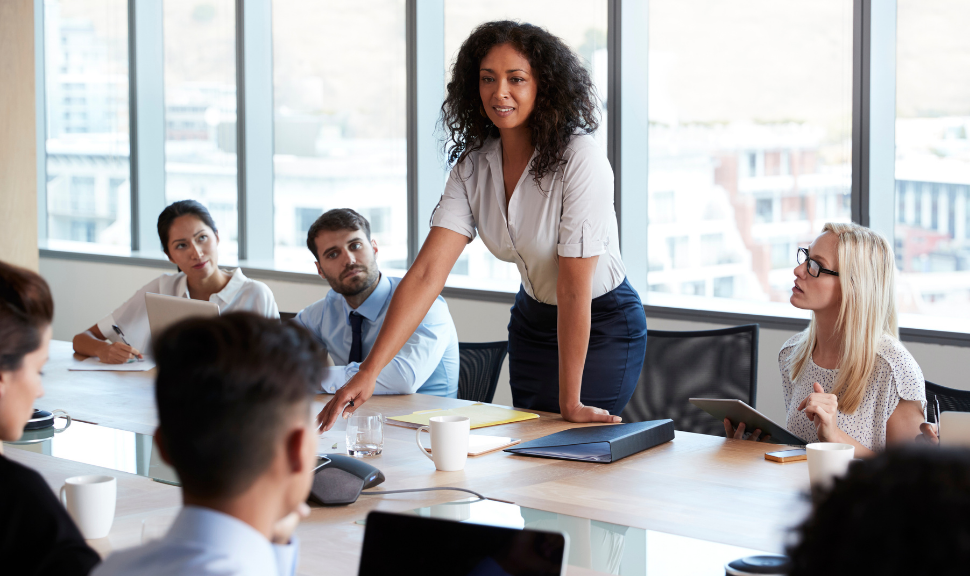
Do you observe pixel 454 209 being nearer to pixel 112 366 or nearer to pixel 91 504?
pixel 91 504

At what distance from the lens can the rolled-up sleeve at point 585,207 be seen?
223cm

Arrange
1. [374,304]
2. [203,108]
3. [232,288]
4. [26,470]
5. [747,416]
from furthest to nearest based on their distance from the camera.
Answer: [203,108]
[232,288]
[374,304]
[747,416]
[26,470]

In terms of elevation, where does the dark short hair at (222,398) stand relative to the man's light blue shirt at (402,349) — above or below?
above

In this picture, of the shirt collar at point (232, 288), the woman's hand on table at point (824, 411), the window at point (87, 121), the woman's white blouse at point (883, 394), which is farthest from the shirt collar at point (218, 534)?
the window at point (87, 121)

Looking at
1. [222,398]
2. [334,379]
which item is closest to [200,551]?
[222,398]

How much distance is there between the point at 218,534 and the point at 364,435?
1.12 meters

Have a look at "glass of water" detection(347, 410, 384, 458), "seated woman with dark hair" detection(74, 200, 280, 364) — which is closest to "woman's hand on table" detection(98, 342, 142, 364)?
"seated woman with dark hair" detection(74, 200, 280, 364)

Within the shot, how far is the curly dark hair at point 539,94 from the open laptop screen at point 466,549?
1380mm

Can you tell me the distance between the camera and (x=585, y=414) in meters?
2.16

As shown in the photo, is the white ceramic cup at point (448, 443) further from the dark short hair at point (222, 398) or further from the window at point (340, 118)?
the window at point (340, 118)

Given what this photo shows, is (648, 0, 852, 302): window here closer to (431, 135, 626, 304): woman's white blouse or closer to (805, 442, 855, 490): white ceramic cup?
A: (431, 135, 626, 304): woman's white blouse

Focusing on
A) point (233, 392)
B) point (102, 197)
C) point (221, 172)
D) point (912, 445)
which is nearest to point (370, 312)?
point (233, 392)

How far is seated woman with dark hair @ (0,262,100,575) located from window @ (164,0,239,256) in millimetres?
5043

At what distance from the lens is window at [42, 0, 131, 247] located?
6.73 metres
